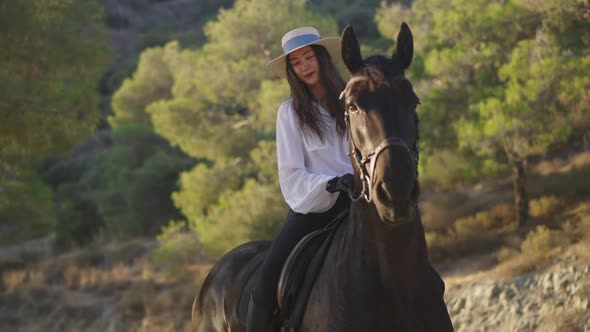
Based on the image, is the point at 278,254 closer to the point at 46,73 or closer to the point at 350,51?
the point at 350,51

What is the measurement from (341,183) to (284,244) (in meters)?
0.67

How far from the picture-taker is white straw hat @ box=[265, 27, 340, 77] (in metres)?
3.48

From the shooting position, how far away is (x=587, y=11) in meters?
10.6

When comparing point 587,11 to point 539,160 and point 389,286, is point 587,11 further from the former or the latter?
point 389,286

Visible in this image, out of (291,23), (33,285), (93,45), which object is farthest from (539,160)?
(33,285)

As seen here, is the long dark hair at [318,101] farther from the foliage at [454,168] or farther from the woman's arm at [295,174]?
the foliage at [454,168]

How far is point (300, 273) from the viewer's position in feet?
10.7

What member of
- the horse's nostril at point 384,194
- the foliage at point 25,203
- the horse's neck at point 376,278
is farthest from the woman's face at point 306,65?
the foliage at point 25,203

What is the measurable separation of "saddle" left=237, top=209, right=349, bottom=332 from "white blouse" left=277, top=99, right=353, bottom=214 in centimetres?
14

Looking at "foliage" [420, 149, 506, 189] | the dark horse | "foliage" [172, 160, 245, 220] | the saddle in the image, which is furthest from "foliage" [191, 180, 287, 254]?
the dark horse

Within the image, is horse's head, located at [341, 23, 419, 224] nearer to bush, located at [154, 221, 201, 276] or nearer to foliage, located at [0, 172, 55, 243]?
foliage, located at [0, 172, 55, 243]

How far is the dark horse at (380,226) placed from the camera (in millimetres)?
2328

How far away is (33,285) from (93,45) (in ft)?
28.4

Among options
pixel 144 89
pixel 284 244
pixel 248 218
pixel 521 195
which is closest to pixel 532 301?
pixel 521 195
